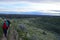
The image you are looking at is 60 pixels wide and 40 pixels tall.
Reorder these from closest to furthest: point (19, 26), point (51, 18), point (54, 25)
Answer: point (19, 26)
point (54, 25)
point (51, 18)

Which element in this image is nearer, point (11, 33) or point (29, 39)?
point (11, 33)

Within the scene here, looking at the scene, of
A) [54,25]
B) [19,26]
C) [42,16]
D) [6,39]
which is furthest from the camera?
[42,16]

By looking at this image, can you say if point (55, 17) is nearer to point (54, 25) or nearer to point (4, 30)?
point (54, 25)

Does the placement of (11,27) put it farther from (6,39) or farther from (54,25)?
(54,25)

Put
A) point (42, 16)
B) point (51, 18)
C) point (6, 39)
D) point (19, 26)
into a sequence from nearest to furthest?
point (6, 39) < point (19, 26) < point (42, 16) < point (51, 18)

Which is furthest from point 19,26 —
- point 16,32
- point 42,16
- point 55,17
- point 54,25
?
point 55,17

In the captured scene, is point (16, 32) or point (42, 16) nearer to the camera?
point (16, 32)

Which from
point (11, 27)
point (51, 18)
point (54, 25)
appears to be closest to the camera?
point (11, 27)

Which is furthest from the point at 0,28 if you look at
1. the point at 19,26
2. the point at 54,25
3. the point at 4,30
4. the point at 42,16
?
the point at 42,16
